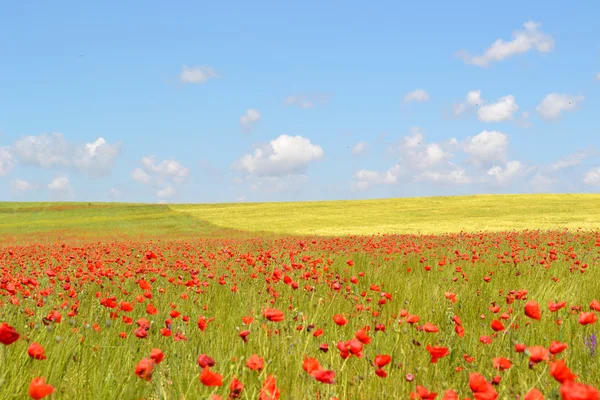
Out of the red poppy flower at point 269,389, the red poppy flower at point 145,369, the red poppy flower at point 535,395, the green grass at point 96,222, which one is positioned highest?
the red poppy flower at point 535,395

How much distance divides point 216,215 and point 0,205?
38.2 metres

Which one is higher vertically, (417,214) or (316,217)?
(417,214)

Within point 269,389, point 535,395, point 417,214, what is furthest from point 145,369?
point 417,214

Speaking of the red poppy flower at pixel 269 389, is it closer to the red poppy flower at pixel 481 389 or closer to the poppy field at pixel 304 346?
the poppy field at pixel 304 346

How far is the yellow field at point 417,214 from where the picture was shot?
30.3 m

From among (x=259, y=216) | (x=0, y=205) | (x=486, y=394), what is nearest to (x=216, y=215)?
(x=259, y=216)

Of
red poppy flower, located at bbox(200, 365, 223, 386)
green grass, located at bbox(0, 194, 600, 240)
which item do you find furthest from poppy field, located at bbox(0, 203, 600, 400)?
green grass, located at bbox(0, 194, 600, 240)

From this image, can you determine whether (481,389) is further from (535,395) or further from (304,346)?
(304,346)

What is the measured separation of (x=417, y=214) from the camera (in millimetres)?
40000

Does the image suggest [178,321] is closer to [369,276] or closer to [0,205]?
[369,276]

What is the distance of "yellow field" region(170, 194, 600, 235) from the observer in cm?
3028

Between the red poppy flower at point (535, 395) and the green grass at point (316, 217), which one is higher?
the red poppy flower at point (535, 395)

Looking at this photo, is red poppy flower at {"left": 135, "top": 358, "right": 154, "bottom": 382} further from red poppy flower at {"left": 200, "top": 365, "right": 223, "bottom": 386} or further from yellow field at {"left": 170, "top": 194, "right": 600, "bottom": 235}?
yellow field at {"left": 170, "top": 194, "right": 600, "bottom": 235}

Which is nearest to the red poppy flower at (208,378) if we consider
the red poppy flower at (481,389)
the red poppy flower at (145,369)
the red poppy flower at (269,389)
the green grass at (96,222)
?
the red poppy flower at (269,389)
